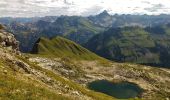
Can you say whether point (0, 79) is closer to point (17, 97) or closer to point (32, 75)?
point (17, 97)

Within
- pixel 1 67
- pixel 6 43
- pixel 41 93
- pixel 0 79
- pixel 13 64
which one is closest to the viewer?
pixel 41 93

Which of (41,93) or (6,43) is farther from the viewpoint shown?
(6,43)

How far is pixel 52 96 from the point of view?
126ft

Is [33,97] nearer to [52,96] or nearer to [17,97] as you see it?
[17,97]

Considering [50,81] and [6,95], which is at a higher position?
[6,95]

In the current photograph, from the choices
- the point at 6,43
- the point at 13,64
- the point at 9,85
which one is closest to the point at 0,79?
the point at 9,85

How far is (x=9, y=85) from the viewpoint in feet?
124

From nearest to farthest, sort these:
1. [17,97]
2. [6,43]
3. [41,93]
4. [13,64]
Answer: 1. [17,97]
2. [41,93]
3. [13,64]
4. [6,43]

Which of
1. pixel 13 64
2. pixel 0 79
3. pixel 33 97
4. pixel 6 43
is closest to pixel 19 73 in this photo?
pixel 13 64

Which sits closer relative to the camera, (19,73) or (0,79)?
(0,79)

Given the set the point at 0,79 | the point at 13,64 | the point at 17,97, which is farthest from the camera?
the point at 13,64

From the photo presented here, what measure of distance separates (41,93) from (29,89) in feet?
5.55

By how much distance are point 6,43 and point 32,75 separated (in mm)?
28221

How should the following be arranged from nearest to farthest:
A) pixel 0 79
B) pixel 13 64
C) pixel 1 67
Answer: pixel 0 79 → pixel 1 67 → pixel 13 64
